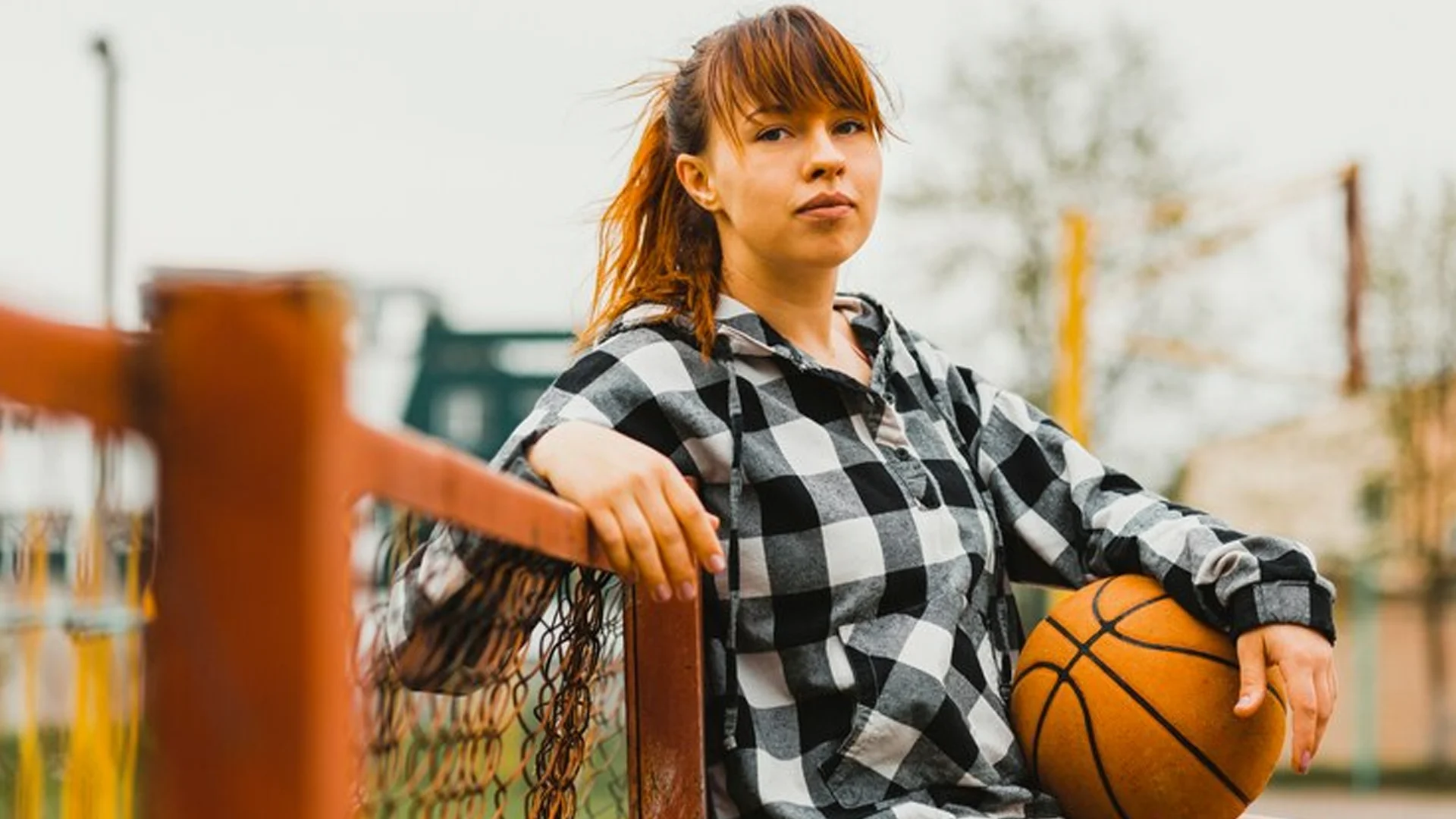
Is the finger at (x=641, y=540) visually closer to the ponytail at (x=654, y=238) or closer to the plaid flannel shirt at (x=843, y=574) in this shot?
the plaid flannel shirt at (x=843, y=574)

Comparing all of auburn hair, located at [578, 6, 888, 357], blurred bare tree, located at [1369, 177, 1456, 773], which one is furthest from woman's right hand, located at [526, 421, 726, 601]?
blurred bare tree, located at [1369, 177, 1456, 773]

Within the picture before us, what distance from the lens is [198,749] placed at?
97 cm

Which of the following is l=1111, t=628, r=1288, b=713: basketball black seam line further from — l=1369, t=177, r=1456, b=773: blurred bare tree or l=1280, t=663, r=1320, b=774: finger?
l=1369, t=177, r=1456, b=773: blurred bare tree

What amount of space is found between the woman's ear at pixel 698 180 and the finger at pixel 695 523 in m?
0.83

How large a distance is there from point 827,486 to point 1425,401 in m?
24.1

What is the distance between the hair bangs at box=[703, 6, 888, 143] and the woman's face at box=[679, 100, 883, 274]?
0.02 m

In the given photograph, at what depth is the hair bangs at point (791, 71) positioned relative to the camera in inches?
105

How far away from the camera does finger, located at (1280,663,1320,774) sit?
8.25ft

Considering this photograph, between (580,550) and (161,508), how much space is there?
3.41 feet

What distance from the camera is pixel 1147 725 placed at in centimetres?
260

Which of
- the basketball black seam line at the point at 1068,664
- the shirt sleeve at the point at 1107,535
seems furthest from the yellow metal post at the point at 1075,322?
the basketball black seam line at the point at 1068,664

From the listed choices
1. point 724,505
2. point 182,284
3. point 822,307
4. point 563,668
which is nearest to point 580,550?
point 563,668

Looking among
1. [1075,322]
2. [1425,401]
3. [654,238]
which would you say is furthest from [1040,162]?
[654,238]

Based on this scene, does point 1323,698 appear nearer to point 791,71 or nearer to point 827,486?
point 827,486
